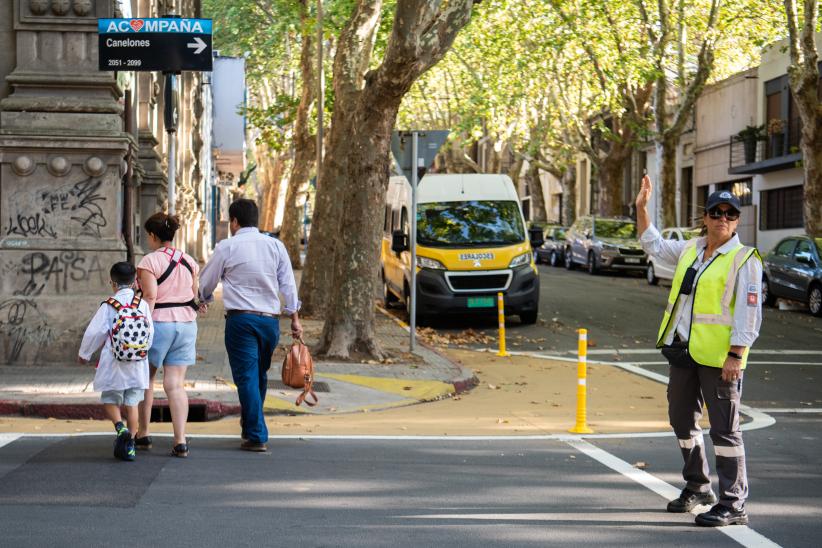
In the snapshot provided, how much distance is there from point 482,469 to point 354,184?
745cm

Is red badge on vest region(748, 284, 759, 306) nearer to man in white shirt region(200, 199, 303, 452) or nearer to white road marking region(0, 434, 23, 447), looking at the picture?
man in white shirt region(200, 199, 303, 452)

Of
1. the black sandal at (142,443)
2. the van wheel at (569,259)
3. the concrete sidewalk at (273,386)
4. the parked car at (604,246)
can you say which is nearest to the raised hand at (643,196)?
the black sandal at (142,443)

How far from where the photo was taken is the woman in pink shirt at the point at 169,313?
8.75 metres

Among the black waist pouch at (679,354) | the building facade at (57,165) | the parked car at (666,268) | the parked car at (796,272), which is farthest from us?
the parked car at (666,268)

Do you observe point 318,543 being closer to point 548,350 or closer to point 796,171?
point 548,350

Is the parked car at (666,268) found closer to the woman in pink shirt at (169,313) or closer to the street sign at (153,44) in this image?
the street sign at (153,44)

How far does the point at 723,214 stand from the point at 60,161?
9076 mm

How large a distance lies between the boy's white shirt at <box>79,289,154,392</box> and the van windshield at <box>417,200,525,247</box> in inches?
507

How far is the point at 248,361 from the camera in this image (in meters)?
8.89

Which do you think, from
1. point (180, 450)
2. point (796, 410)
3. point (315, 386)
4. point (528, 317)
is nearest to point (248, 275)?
point (180, 450)

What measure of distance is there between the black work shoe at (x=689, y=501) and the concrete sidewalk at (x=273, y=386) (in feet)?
16.8

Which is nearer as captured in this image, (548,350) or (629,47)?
(548,350)

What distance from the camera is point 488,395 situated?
13477 mm

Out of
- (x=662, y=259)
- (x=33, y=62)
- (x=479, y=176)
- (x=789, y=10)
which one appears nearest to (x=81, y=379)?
(x=33, y=62)
